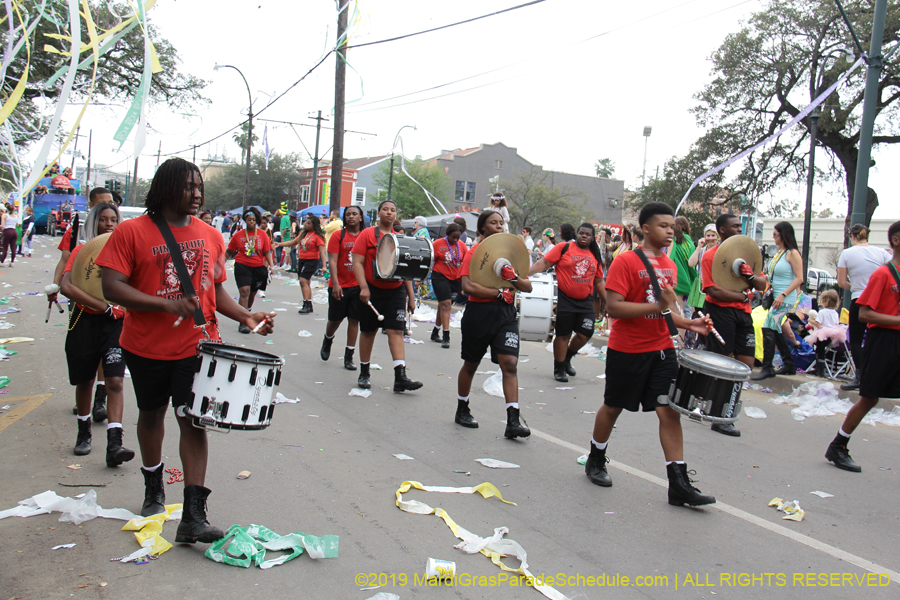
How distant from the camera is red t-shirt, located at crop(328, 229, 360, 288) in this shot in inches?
322

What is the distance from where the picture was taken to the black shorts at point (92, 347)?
484 cm

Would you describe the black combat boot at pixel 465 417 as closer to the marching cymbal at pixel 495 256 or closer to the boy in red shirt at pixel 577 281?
the marching cymbal at pixel 495 256

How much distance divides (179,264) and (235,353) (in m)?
0.53

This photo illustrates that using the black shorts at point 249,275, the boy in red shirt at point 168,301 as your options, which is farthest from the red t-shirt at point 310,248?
the boy in red shirt at point 168,301

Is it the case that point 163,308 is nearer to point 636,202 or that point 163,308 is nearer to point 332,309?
point 332,309

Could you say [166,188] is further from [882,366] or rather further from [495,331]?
[882,366]

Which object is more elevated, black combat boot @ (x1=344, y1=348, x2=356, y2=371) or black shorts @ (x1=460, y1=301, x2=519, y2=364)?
black shorts @ (x1=460, y1=301, x2=519, y2=364)

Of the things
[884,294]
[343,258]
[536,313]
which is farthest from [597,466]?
[536,313]

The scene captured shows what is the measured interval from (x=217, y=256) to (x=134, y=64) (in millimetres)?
17708

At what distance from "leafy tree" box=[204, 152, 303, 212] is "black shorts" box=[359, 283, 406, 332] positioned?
204 ft

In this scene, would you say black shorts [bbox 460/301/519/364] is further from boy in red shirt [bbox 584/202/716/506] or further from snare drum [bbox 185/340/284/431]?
snare drum [bbox 185/340/284/431]

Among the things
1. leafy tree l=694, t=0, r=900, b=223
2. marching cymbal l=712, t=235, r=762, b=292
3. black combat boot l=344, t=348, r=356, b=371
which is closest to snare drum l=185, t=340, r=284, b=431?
marching cymbal l=712, t=235, r=762, b=292

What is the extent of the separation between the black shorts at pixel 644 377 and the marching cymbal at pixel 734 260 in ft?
8.45

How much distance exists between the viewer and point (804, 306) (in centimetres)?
1016
